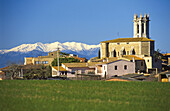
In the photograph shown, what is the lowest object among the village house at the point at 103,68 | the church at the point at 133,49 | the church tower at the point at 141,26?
the village house at the point at 103,68

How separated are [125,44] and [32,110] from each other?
114529 millimetres

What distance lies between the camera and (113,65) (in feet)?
304

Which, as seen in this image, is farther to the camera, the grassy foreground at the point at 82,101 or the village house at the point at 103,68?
the village house at the point at 103,68

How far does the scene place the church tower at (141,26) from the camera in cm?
15450

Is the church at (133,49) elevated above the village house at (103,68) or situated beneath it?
elevated above

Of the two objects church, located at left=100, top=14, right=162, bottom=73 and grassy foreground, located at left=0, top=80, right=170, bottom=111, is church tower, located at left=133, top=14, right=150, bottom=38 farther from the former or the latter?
grassy foreground, located at left=0, top=80, right=170, bottom=111

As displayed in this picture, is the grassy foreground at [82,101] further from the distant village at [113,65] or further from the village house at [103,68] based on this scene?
the village house at [103,68]

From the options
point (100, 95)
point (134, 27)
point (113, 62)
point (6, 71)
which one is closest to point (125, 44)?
point (134, 27)

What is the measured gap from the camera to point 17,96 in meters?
22.1

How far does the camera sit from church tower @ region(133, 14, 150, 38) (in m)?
154

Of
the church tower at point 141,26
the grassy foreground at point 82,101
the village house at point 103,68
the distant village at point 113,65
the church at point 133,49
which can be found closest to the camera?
the grassy foreground at point 82,101

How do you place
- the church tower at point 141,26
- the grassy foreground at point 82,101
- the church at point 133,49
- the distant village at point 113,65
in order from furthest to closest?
the church tower at point 141,26 < the church at point 133,49 < the distant village at point 113,65 < the grassy foreground at point 82,101

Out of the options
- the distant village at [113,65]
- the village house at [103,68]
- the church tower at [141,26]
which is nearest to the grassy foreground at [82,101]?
the distant village at [113,65]

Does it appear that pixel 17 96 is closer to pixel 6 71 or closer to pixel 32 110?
pixel 32 110
